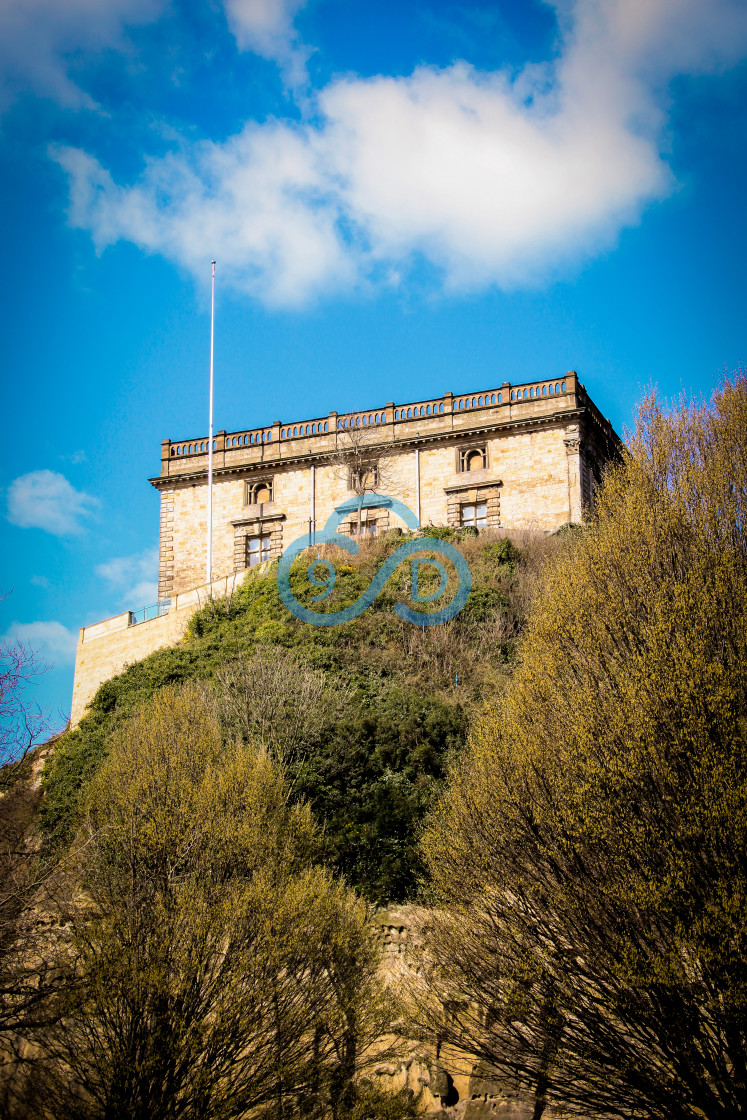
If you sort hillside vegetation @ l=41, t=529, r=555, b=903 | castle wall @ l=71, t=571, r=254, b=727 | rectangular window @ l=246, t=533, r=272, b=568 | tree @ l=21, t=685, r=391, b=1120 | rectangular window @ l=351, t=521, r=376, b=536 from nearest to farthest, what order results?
tree @ l=21, t=685, r=391, b=1120
hillside vegetation @ l=41, t=529, r=555, b=903
castle wall @ l=71, t=571, r=254, b=727
rectangular window @ l=351, t=521, r=376, b=536
rectangular window @ l=246, t=533, r=272, b=568

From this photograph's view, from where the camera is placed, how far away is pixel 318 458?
41.2 metres

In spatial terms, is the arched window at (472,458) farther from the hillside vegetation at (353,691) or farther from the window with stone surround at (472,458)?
the hillside vegetation at (353,691)

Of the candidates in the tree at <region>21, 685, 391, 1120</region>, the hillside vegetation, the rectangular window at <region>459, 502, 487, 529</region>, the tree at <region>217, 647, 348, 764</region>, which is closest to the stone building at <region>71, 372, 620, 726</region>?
the rectangular window at <region>459, 502, 487, 529</region>

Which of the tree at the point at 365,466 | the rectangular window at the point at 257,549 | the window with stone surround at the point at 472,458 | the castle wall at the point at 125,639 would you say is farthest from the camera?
the rectangular window at the point at 257,549

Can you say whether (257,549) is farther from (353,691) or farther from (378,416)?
(353,691)

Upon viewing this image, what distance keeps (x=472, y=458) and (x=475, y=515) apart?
230 centimetres

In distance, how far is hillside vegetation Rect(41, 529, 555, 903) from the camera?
2292 centimetres

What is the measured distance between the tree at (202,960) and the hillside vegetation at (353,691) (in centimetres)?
246

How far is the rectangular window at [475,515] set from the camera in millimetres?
38062

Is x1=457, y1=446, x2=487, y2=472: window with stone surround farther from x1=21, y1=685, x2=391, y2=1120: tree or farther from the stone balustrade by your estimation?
x1=21, y1=685, x2=391, y2=1120: tree

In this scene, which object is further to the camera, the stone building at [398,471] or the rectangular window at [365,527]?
the rectangular window at [365,527]

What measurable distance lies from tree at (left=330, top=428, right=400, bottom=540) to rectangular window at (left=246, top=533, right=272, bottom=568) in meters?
3.75

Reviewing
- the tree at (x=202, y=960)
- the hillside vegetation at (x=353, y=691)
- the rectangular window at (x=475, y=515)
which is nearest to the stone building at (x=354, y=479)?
the rectangular window at (x=475, y=515)

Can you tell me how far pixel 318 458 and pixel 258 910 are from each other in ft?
84.6
